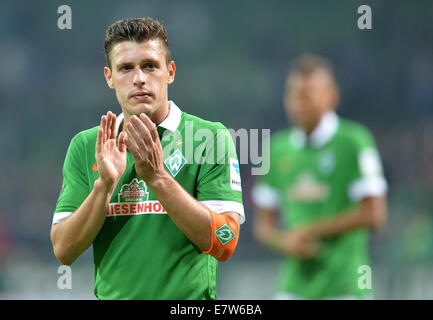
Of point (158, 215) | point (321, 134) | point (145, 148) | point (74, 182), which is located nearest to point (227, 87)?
point (321, 134)

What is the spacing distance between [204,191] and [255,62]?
7.90 meters

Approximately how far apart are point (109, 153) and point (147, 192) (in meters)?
0.20

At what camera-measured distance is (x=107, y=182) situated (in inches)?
89.0

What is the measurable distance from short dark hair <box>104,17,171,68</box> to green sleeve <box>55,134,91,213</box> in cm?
39

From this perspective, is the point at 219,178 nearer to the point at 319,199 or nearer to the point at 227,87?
the point at 319,199

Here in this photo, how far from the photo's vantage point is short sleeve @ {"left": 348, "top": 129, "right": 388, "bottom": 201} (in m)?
4.95

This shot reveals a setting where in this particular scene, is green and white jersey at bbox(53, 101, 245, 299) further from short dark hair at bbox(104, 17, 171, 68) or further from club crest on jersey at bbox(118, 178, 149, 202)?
short dark hair at bbox(104, 17, 171, 68)

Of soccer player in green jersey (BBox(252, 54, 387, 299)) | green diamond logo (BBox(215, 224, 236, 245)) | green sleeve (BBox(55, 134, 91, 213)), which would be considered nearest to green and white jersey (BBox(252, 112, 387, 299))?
soccer player in green jersey (BBox(252, 54, 387, 299))

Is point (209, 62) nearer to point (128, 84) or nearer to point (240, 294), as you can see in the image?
point (240, 294)

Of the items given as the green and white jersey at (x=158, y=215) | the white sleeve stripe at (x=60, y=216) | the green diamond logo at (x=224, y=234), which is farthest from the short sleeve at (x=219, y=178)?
the white sleeve stripe at (x=60, y=216)

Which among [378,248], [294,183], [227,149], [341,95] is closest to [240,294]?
[378,248]

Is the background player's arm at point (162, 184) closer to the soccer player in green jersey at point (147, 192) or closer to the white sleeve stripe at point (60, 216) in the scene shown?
the soccer player in green jersey at point (147, 192)

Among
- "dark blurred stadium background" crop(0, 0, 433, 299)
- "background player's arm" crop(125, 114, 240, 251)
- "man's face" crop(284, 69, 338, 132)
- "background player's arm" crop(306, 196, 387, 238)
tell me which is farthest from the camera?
"dark blurred stadium background" crop(0, 0, 433, 299)

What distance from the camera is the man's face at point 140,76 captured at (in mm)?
2365
